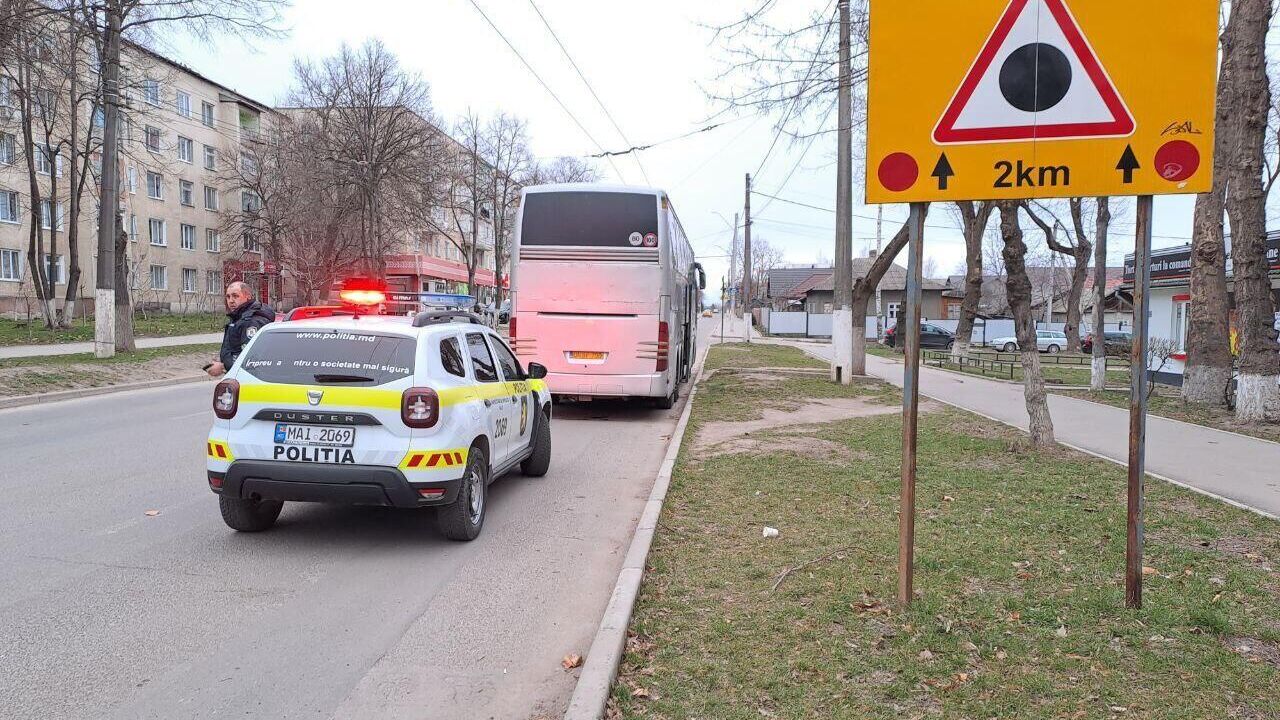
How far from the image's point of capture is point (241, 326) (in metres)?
7.55

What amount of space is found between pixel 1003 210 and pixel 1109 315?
6140 cm

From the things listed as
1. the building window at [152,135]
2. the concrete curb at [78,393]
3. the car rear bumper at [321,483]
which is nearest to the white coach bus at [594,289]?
the car rear bumper at [321,483]

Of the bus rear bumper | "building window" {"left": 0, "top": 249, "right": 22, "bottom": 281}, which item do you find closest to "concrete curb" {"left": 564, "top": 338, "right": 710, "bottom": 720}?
the bus rear bumper

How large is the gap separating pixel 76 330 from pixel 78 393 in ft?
51.6

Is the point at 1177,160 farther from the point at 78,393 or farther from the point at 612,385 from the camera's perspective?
the point at 78,393

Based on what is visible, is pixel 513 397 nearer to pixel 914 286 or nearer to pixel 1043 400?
pixel 914 286

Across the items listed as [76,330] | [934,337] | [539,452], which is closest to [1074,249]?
[934,337]

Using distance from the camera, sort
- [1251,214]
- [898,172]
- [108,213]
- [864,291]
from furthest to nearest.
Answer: [864,291] → [108,213] → [1251,214] → [898,172]

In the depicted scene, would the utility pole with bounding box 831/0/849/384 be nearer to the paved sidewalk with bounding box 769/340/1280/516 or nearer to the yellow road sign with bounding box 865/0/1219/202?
the paved sidewalk with bounding box 769/340/1280/516

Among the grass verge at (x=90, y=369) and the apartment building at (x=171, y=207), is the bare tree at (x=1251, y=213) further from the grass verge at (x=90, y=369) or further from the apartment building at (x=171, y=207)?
the apartment building at (x=171, y=207)

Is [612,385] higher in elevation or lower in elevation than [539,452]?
higher

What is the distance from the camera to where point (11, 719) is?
10.9ft

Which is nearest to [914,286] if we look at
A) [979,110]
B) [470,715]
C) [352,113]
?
[979,110]

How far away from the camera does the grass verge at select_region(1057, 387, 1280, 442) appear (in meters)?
11.9
